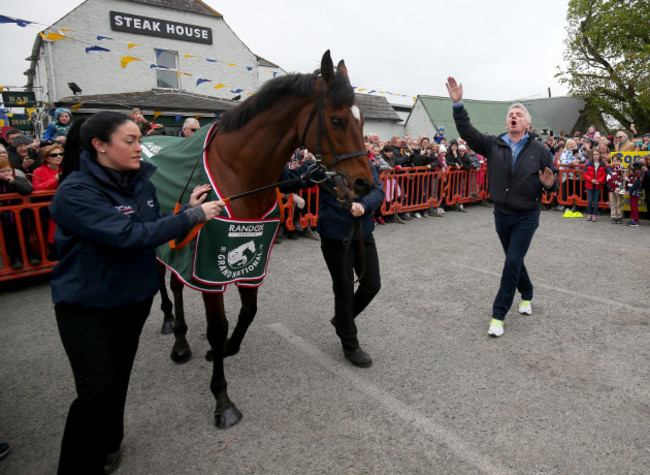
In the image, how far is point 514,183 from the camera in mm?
4016

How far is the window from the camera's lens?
17.9 metres

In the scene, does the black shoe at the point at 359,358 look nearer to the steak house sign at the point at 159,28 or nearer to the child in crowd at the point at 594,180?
the child in crowd at the point at 594,180

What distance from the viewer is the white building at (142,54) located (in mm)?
15617

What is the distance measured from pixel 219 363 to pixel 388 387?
1.26m

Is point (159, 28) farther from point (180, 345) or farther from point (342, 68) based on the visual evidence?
point (342, 68)

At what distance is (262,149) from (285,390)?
5.78 ft

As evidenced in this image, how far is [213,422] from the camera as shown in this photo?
2.79 m

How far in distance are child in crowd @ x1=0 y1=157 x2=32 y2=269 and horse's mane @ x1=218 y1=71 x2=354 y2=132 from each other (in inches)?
166

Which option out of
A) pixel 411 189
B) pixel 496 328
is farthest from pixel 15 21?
pixel 496 328

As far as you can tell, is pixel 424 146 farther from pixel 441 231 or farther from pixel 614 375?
pixel 614 375

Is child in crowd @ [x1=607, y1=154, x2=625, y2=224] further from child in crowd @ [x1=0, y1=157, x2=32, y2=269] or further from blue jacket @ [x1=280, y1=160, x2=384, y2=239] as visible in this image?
child in crowd @ [x1=0, y1=157, x2=32, y2=269]

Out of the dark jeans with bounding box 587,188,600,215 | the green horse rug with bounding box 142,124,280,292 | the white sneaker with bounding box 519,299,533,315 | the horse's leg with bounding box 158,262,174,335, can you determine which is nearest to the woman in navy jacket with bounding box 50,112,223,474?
the green horse rug with bounding box 142,124,280,292

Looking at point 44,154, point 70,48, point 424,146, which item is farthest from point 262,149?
point 70,48

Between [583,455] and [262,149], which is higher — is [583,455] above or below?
below
